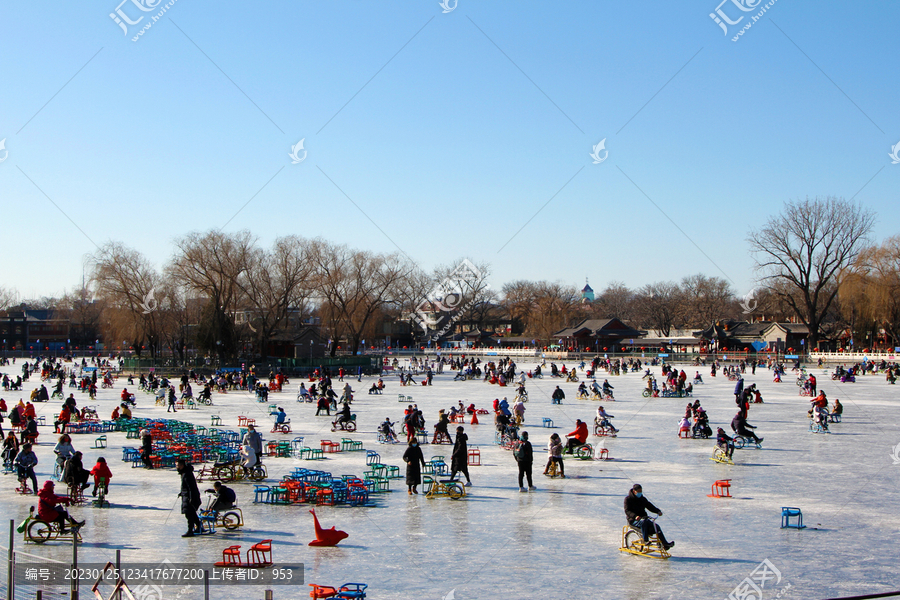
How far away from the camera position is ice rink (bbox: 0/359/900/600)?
382 inches

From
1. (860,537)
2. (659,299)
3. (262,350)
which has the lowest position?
(860,537)

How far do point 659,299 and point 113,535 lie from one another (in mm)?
140806

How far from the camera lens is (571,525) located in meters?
12.7

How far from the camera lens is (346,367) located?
5912 cm

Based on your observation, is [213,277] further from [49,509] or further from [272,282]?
[49,509]

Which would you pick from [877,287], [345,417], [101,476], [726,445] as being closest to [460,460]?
[101,476]

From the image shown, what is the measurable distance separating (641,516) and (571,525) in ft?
5.50

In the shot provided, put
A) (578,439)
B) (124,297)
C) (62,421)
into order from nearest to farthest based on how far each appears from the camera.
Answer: (578,439)
(62,421)
(124,297)

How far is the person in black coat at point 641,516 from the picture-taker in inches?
431

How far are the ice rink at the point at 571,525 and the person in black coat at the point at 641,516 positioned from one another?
38cm

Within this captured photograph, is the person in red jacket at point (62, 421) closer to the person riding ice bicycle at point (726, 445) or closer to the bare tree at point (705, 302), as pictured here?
the person riding ice bicycle at point (726, 445)

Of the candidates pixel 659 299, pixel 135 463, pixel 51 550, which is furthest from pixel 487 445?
pixel 659 299

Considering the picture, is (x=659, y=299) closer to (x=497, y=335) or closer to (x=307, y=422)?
(x=497, y=335)

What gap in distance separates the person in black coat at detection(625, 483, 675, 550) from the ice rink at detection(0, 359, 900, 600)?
38 cm
